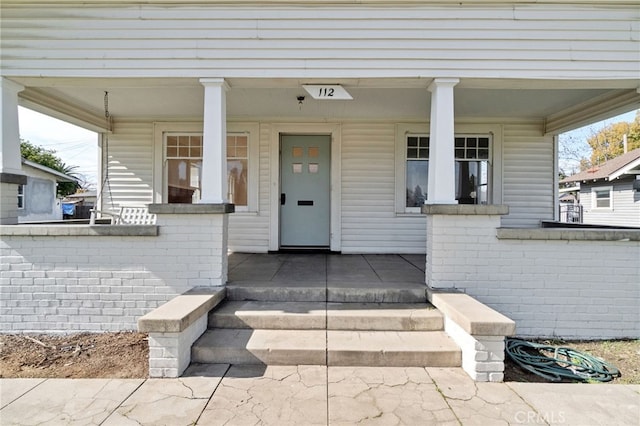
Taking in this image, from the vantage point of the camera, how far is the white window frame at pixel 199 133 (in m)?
5.71

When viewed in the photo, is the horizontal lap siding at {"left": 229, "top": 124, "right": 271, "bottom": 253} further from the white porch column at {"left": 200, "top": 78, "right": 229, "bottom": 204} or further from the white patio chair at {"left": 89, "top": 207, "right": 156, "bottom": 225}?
the white porch column at {"left": 200, "top": 78, "right": 229, "bottom": 204}

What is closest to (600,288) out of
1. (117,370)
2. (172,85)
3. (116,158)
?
(117,370)

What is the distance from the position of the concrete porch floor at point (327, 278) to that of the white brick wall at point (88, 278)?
508 mm

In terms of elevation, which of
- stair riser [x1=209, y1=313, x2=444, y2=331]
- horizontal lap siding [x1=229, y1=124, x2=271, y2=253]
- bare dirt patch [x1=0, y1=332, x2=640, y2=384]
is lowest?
bare dirt patch [x1=0, y1=332, x2=640, y2=384]

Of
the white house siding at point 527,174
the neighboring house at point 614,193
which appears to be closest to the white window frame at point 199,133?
the white house siding at point 527,174

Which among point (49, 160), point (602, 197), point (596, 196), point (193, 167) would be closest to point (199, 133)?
point (193, 167)

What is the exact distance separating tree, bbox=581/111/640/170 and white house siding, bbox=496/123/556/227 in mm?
26576

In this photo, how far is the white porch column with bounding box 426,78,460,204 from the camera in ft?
11.7

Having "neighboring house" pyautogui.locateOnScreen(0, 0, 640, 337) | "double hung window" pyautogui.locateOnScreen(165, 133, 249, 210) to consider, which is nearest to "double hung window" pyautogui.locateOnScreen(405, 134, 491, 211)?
"neighboring house" pyautogui.locateOnScreen(0, 0, 640, 337)

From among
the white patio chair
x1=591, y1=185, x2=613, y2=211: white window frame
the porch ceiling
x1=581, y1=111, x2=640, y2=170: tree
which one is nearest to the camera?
the porch ceiling

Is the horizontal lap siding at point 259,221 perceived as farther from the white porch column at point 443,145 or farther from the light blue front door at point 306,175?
the white porch column at point 443,145

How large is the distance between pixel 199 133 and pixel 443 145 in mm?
4120

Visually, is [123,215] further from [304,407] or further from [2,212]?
[304,407]

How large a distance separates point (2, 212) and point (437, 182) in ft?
15.6
